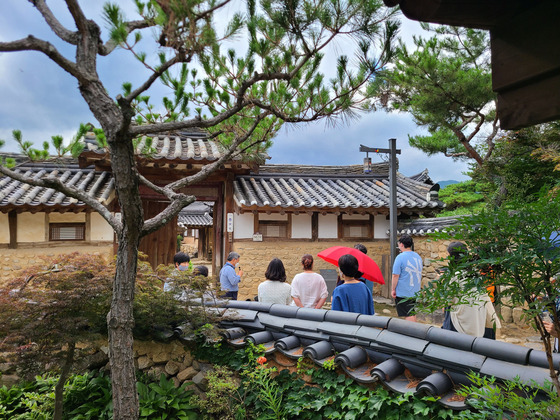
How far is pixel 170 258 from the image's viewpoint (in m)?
10.6

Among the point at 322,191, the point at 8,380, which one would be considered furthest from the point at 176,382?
the point at 322,191

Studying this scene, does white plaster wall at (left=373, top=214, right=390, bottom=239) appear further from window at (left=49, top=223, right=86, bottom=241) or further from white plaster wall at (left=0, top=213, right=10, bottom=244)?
white plaster wall at (left=0, top=213, right=10, bottom=244)

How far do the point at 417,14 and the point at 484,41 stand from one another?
989cm

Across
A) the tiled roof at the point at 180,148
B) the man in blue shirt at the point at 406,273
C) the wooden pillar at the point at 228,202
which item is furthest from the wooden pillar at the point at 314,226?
the man in blue shirt at the point at 406,273

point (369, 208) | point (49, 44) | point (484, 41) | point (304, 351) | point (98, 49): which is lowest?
point (304, 351)

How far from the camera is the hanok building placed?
7.80 metres

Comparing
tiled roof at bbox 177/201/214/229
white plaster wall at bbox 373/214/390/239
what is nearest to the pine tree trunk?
white plaster wall at bbox 373/214/390/239

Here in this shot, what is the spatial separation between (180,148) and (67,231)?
10.3ft

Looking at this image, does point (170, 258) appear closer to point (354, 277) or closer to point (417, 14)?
point (354, 277)

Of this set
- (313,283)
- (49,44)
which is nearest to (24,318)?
(49,44)

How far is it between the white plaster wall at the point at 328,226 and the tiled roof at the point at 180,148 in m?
2.81

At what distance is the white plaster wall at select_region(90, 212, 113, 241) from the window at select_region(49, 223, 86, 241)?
195 mm

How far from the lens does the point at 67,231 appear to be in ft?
26.7

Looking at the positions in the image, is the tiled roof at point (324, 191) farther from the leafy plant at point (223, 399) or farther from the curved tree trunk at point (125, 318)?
the curved tree trunk at point (125, 318)
